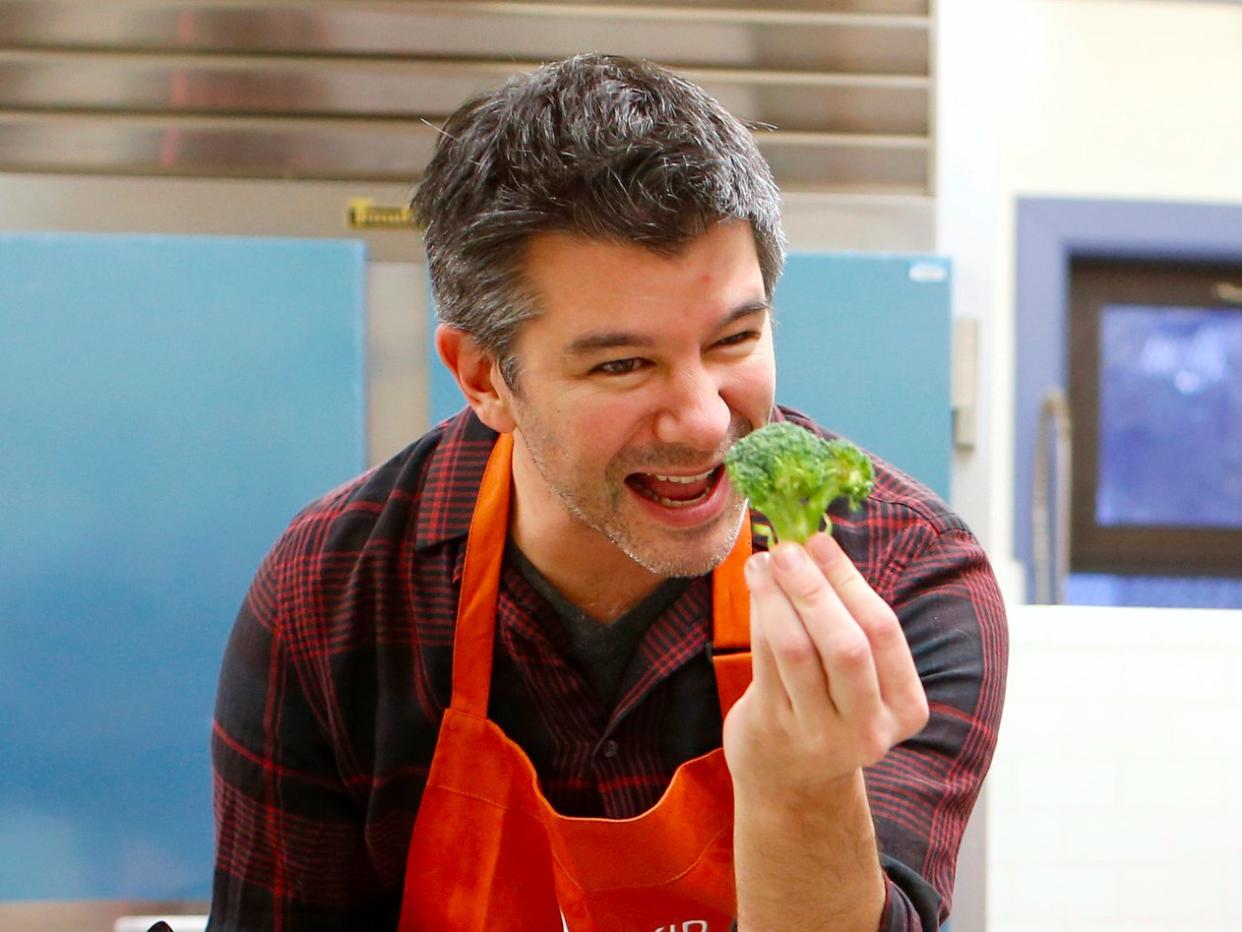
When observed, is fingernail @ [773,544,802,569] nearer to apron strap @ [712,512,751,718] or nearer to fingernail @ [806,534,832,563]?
fingernail @ [806,534,832,563]

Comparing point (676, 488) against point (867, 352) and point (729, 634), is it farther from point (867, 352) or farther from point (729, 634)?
point (867, 352)

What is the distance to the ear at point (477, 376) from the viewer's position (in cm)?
138

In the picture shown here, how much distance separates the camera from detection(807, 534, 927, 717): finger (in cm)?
93

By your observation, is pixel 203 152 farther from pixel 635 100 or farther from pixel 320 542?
pixel 635 100

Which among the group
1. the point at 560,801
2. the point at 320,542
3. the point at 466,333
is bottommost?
the point at 560,801

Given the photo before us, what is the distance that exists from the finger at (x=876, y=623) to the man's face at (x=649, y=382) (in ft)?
0.86

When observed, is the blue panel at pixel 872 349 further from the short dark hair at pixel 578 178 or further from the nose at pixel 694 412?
the nose at pixel 694 412

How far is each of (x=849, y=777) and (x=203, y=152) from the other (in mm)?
A: 1417

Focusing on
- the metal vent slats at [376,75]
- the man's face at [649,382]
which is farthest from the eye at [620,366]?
the metal vent slats at [376,75]

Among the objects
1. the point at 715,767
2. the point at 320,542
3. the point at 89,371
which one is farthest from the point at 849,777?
the point at 89,371

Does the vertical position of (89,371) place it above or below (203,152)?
below

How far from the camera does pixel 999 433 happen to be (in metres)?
3.76

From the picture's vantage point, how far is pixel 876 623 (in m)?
0.93

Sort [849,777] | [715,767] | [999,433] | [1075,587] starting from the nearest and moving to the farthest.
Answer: [849,777] < [715,767] < [999,433] < [1075,587]
